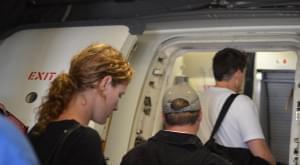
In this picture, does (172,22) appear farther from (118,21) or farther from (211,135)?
(211,135)

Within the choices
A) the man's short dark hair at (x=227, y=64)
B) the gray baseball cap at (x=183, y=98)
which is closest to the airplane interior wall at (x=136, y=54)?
the man's short dark hair at (x=227, y=64)

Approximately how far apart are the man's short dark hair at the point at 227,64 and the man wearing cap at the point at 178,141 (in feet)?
2.42

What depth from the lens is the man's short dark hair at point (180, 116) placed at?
185cm

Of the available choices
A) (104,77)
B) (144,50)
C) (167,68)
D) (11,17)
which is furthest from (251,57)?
(104,77)

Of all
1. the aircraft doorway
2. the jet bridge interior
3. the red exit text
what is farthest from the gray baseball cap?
the aircraft doorway

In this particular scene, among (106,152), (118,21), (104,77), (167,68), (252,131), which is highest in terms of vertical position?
(118,21)

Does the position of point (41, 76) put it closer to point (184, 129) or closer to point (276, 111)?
point (184, 129)

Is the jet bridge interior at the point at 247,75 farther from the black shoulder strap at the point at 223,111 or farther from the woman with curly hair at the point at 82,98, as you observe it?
the woman with curly hair at the point at 82,98

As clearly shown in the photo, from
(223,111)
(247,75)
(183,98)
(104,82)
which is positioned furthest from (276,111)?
(104,82)

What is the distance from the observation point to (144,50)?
3.21 meters

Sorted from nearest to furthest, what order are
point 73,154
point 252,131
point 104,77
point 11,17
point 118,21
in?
point 73,154 < point 104,77 < point 252,131 < point 118,21 < point 11,17

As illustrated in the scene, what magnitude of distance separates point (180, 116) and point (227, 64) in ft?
2.80

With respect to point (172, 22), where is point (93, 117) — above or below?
below

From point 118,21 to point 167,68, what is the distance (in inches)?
25.0
